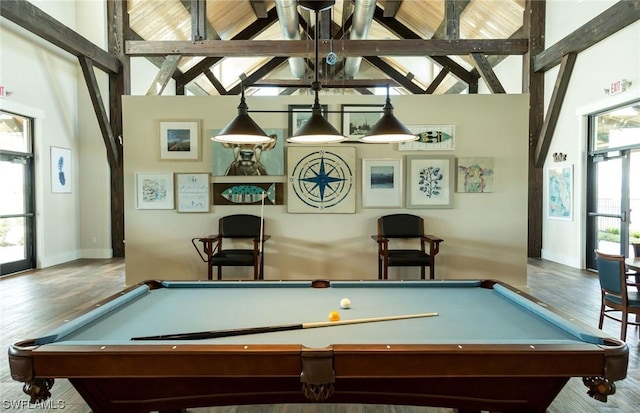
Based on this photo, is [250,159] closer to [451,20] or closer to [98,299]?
[98,299]

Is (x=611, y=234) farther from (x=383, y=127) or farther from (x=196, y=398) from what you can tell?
(x=196, y=398)

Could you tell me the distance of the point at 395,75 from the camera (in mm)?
10797

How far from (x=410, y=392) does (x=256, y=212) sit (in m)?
3.81

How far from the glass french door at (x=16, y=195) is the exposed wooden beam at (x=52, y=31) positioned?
1381 mm

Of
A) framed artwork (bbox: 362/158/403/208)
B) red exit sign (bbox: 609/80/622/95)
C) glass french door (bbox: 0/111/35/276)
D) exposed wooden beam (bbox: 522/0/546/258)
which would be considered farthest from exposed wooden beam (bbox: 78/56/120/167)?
red exit sign (bbox: 609/80/622/95)

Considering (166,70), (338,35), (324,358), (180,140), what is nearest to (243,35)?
(338,35)

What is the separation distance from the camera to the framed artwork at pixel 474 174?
5031mm

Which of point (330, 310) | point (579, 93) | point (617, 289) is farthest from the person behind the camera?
point (579, 93)

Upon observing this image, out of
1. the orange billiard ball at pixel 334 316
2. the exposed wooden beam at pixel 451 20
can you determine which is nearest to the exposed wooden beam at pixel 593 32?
the exposed wooden beam at pixel 451 20

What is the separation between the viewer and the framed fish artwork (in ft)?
16.7

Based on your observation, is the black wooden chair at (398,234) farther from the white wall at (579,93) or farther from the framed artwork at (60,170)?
the framed artwork at (60,170)

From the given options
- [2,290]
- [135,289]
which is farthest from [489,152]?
[2,290]

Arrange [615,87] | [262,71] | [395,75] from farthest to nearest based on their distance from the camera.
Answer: [262,71] → [395,75] → [615,87]

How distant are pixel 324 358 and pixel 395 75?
34.6 ft
